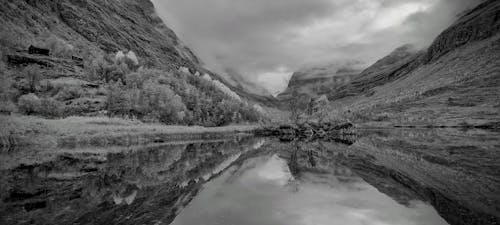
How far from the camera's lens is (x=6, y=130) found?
38.2m

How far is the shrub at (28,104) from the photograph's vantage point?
189 ft

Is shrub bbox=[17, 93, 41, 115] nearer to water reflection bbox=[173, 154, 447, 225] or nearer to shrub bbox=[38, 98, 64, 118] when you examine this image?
shrub bbox=[38, 98, 64, 118]

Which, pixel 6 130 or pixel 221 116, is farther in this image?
pixel 221 116

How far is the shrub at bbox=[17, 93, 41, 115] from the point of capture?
57594 mm

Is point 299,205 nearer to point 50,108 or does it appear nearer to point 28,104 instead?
point 50,108

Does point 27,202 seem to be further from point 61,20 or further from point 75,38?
point 61,20

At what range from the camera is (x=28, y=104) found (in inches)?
2295

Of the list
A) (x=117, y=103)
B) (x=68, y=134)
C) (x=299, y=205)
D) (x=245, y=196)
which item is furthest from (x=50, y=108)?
(x=299, y=205)

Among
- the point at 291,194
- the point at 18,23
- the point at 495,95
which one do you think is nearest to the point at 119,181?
the point at 291,194

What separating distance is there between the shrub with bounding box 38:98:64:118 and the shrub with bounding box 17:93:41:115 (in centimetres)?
62

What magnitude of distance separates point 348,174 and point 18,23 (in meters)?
140

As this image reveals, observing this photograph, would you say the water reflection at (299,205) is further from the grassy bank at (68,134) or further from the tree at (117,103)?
the tree at (117,103)

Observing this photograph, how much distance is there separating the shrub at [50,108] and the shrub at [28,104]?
2.04ft

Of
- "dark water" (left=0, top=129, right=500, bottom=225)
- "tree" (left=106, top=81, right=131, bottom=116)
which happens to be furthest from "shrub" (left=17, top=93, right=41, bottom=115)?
"dark water" (left=0, top=129, right=500, bottom=225)
